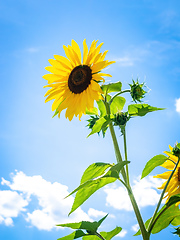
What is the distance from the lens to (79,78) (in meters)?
2.52

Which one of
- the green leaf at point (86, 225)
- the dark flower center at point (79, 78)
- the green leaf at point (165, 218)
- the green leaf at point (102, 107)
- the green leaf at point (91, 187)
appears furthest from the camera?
the green leaf at point (102, 107)

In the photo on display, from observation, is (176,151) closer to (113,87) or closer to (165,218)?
(165,218)

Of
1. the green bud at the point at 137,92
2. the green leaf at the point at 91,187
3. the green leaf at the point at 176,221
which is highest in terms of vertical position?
the green bud at the point at 137,92

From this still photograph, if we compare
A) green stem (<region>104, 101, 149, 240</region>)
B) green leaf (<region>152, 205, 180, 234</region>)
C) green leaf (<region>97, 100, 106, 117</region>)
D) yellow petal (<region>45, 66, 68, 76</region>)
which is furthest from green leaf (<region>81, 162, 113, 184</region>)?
yellow petal (<region>45, 66, 68, 76</region>)

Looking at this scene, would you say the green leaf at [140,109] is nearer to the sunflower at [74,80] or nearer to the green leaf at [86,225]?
the sunflower at [74,80]

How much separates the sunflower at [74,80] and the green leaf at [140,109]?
10.4 inches

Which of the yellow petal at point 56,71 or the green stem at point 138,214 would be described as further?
the yellow petal at point 56,71

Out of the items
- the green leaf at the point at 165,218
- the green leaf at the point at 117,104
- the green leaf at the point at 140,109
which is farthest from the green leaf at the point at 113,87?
the green leaf at the point at 165,218

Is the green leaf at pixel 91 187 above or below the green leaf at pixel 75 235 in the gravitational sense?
above

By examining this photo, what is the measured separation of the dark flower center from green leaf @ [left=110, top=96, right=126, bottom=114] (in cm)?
29

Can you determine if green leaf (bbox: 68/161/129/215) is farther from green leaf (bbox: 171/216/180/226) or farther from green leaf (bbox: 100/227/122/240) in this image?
green leaf (bbox: 171/216/180/226)

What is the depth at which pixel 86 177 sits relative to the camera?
228cm

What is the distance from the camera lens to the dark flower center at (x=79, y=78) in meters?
2.48

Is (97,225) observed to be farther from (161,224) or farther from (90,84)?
(90,84)
